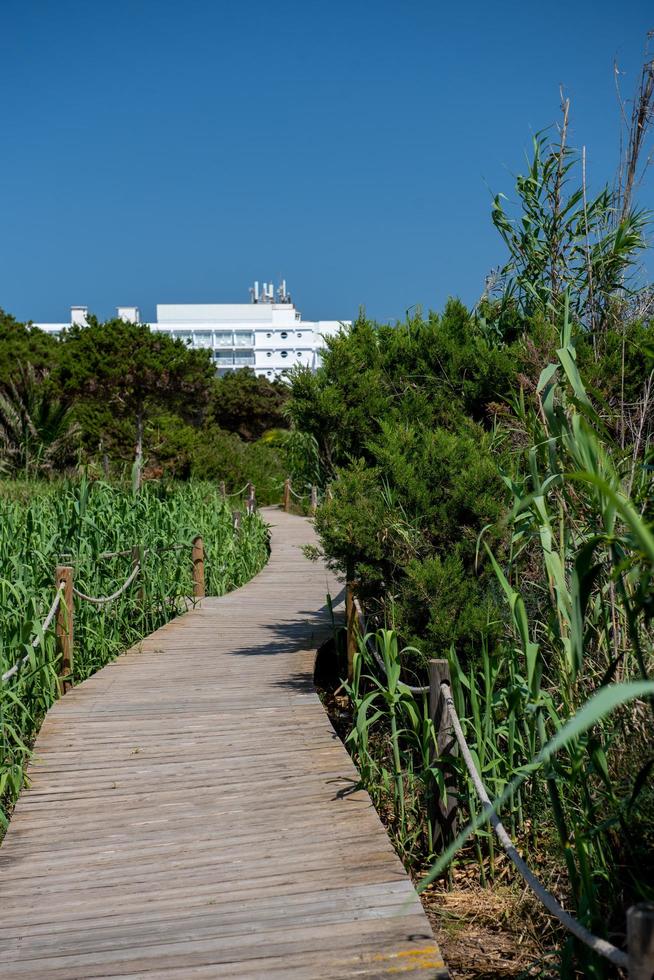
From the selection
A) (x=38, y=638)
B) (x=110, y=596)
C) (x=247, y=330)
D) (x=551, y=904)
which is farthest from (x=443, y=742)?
(x=247, y=330)

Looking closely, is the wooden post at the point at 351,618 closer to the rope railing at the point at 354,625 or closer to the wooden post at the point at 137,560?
the rope railing at the point at 354,625

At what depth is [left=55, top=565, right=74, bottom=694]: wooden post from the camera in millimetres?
5453

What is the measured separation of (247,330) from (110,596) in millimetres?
74942

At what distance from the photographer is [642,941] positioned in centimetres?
138

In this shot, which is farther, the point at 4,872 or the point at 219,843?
the point at 219,843

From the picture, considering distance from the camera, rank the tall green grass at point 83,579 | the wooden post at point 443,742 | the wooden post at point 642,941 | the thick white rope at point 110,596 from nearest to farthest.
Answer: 1. the wooden post at point 642,941
2. the wooden post at point 443,742
3. the tall green grass at point 83,579
4. the thick white rope at point 110,596

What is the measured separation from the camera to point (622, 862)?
263cm

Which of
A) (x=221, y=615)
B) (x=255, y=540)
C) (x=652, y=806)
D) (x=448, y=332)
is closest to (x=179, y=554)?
(x=221, y=615)

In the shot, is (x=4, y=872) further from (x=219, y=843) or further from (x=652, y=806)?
(x=652, y=806)

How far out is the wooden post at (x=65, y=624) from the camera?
545cm

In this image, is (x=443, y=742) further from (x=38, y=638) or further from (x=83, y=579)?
(x=83, y=579)

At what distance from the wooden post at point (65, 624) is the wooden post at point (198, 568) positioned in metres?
3.01

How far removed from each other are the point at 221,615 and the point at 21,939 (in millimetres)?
5547

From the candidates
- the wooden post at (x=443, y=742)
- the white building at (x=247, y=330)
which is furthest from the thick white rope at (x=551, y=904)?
the white building at (x=247, y=330)
